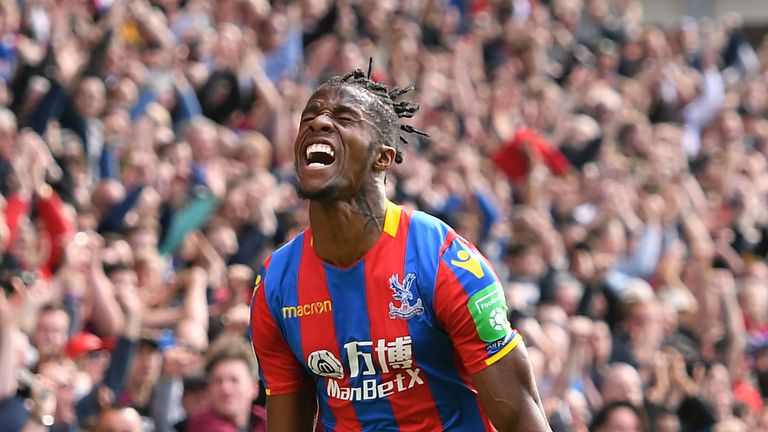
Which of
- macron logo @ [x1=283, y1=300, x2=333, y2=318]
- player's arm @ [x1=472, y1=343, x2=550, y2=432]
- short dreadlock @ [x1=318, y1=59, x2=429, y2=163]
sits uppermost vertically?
short dreadlock @ [x1=318, y1=59, x2=429, y2=163]

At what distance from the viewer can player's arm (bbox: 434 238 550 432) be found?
14.1ft

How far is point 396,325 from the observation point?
14.4 ft

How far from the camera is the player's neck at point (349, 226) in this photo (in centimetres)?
448

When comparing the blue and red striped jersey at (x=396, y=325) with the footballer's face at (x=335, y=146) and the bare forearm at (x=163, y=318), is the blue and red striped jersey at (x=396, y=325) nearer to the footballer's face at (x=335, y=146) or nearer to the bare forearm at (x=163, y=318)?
the footballer's face at (x=335, y=146)

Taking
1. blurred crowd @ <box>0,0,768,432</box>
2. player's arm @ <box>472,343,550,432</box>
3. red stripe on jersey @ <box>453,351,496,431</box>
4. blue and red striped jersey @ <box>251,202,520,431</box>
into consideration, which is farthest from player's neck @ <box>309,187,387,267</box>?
blurred crowd @ <box>0,0,768,432</box>

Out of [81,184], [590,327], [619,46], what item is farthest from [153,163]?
[619,46]

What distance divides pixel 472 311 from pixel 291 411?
750mm

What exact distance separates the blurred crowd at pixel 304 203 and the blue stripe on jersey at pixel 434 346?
2582 mm

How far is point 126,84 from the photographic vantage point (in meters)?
11.1

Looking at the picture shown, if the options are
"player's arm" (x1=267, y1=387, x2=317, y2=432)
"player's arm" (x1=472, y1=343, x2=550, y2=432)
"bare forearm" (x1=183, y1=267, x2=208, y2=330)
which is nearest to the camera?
"player's arm" (x1=472, y1=343, x2=550, y2=432)

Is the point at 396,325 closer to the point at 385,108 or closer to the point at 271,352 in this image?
the point at 271,352

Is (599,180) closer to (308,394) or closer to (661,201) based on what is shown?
(661,201)

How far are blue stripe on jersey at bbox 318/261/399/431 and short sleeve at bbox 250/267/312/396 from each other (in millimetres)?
236

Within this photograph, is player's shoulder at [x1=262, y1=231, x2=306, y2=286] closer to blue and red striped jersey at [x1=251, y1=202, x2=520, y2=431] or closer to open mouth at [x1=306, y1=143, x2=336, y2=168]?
blue and red striped jersey at [x1=251, y1=202, x2=520, y2=431]
